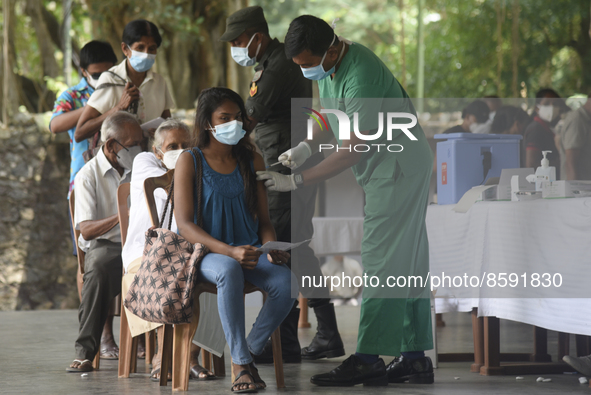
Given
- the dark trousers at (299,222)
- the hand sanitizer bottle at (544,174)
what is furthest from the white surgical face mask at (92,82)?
the hand sanitizer bottle at (544,174)

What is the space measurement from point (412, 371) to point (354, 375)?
0.97 ft

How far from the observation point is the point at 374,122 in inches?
115

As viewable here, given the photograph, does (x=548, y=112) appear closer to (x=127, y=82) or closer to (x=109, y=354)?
(x=127, y=82)

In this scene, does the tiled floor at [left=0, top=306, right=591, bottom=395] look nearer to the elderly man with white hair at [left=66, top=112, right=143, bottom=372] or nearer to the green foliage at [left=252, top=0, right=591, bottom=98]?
the elderly man with white hair at [left=66, top=112, right=143, bottom=372]

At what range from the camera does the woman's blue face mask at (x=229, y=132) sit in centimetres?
301

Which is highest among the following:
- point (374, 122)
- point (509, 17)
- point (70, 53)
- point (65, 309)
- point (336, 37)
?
point (509, 17)

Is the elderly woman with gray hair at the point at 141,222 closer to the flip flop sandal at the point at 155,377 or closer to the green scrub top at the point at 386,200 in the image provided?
the flip flop sandal at the point at 155,377

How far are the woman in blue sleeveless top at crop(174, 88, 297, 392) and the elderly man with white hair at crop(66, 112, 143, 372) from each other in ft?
2.13

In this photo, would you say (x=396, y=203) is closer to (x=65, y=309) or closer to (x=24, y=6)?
(x=65, y=309)

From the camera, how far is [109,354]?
12.6 ft

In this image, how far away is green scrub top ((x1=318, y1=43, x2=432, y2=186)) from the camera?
2930 millimetres

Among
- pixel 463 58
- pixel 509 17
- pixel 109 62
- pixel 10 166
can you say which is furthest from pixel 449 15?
pixel 109 62

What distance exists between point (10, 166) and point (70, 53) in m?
2.13

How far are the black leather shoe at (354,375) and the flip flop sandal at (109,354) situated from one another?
4.35 feet
